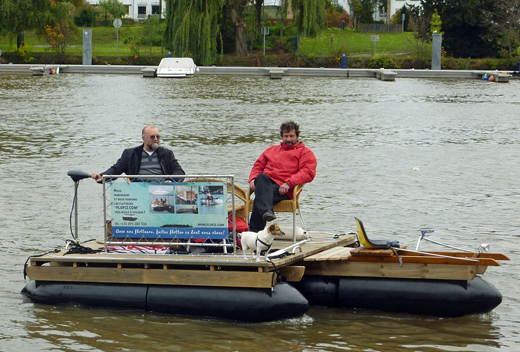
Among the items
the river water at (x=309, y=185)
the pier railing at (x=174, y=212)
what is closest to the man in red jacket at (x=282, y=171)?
the pier railing at (x=174, y=212)

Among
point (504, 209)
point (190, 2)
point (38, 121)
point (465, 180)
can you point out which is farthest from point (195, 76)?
point (504, 209)

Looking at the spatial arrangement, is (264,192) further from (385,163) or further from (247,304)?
(385,163)

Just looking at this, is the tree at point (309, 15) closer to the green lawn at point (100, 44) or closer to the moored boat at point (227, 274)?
the green lawn at point (100, 44)

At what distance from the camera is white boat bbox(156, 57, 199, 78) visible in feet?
152

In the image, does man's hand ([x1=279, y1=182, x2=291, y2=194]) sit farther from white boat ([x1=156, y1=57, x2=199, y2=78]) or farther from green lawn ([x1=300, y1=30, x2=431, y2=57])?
green lawn ([x1=300, y1=30, x2=431, y2=57])

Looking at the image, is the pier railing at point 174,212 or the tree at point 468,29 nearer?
the pier railing at point 174,212

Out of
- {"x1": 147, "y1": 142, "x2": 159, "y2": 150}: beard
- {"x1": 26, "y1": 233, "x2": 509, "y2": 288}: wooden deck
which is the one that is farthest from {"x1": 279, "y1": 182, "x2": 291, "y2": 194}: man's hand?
{"x1": 147, "y1": 142, "x2": 159, "y2": 150}: beard

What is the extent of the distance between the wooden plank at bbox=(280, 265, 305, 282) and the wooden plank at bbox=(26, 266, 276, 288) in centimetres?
38

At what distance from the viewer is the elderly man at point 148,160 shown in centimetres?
930

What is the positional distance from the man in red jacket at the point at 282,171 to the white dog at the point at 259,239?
0.68m

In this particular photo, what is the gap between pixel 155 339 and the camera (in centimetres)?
773

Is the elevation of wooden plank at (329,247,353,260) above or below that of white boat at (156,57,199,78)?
below

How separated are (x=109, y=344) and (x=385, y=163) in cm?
1244

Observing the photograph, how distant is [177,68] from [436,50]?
16893 mm
